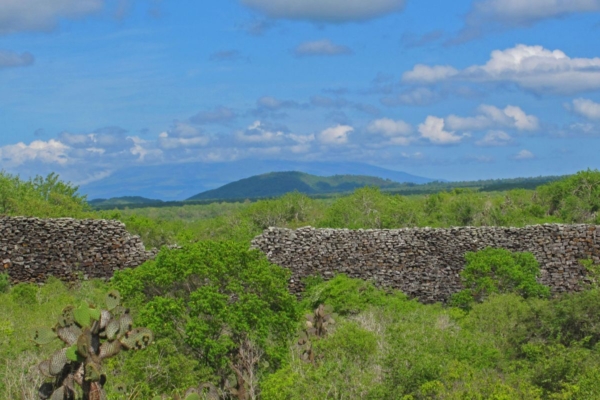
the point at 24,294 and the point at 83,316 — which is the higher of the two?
the point at 83,316

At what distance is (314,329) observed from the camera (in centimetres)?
1744

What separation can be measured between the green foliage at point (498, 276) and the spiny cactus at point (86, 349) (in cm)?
1577

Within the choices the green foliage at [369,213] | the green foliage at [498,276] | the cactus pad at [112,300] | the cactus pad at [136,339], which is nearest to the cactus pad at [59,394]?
the cactus pad at [136,339]

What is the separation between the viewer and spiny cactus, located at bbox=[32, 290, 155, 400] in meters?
10.7

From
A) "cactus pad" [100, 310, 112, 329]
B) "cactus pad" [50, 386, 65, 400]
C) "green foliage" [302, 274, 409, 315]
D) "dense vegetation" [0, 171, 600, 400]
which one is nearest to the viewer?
"cactus pad" [50, 386, 65, 400]

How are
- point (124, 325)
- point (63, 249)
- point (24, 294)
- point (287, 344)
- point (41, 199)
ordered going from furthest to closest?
point (41, 199), point (63, 249), point (24, 294), point (287, 344), point (124, 325)

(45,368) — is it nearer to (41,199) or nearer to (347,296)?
(347,296)

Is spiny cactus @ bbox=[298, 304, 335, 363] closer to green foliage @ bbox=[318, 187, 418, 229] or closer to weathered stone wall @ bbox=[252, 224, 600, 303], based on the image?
weathered stone wall @ bbox=[252, 224, 600, 303]

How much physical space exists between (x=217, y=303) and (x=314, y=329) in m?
2.79

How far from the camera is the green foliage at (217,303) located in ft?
50.3

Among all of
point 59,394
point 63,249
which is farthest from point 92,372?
point 63,249

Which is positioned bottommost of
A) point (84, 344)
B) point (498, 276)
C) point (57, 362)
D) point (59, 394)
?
point (498, 276)

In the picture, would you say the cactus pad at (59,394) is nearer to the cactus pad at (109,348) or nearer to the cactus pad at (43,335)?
the cactus pad at (109,348)

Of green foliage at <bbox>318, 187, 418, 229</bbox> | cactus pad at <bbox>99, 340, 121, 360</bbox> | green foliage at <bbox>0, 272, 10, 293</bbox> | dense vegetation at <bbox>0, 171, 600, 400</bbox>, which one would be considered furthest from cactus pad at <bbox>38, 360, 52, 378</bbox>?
green foliage at <bbox>318, 187, 418, 229</bbox>
